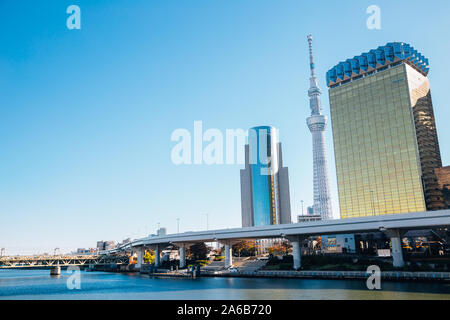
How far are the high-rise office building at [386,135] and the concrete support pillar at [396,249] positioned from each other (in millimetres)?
63713

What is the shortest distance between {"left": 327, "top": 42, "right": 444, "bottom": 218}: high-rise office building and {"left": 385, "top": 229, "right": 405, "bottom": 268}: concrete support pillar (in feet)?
209

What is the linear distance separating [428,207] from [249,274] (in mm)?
74513

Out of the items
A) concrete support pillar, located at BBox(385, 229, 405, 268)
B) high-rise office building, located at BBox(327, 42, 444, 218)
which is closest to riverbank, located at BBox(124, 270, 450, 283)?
concrete support pillar, located at BBox(385, 229, 405, 268)

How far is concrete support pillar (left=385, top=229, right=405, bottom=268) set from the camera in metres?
62.7

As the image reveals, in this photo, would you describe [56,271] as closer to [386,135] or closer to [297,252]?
[297,252]

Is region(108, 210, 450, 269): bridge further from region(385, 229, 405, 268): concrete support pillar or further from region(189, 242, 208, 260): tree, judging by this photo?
region(189, 242, 208, 260): tree

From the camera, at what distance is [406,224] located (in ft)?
200

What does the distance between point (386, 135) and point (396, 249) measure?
246 ft

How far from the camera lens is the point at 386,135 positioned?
426ft

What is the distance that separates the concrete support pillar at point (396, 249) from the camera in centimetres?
6272

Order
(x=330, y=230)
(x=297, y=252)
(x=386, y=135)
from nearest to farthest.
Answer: (x=330, y=230), (x=297, y=252), (x=386, y=135)

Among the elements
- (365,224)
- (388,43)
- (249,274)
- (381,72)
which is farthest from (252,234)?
(388,43)

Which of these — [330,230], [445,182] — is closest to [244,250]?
[445,182]
